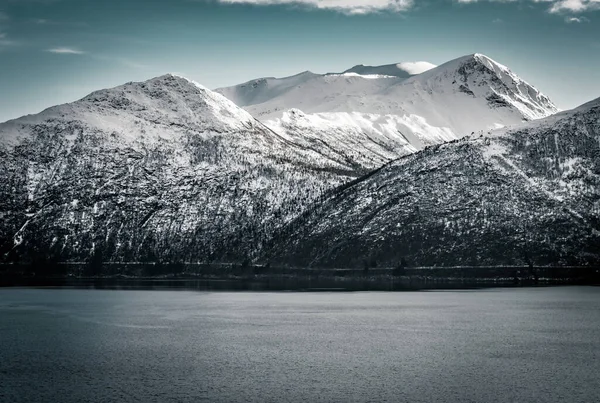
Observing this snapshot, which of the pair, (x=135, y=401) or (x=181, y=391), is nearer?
(x=135, y=401)

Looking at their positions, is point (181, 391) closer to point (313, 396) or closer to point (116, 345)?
point (313, 396)

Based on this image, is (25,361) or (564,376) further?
(25,361)

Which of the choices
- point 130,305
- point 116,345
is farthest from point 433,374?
point 130,305

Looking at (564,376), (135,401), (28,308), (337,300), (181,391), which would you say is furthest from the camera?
(337,300)

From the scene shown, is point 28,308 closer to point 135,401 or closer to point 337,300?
point 337,300

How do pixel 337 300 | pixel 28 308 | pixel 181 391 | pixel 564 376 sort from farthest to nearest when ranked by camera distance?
pixel 337 300
pixel 28 308
pixel 564 376
pixel 181 391

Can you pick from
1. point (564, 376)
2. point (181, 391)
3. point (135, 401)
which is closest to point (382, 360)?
point (564, 376)
